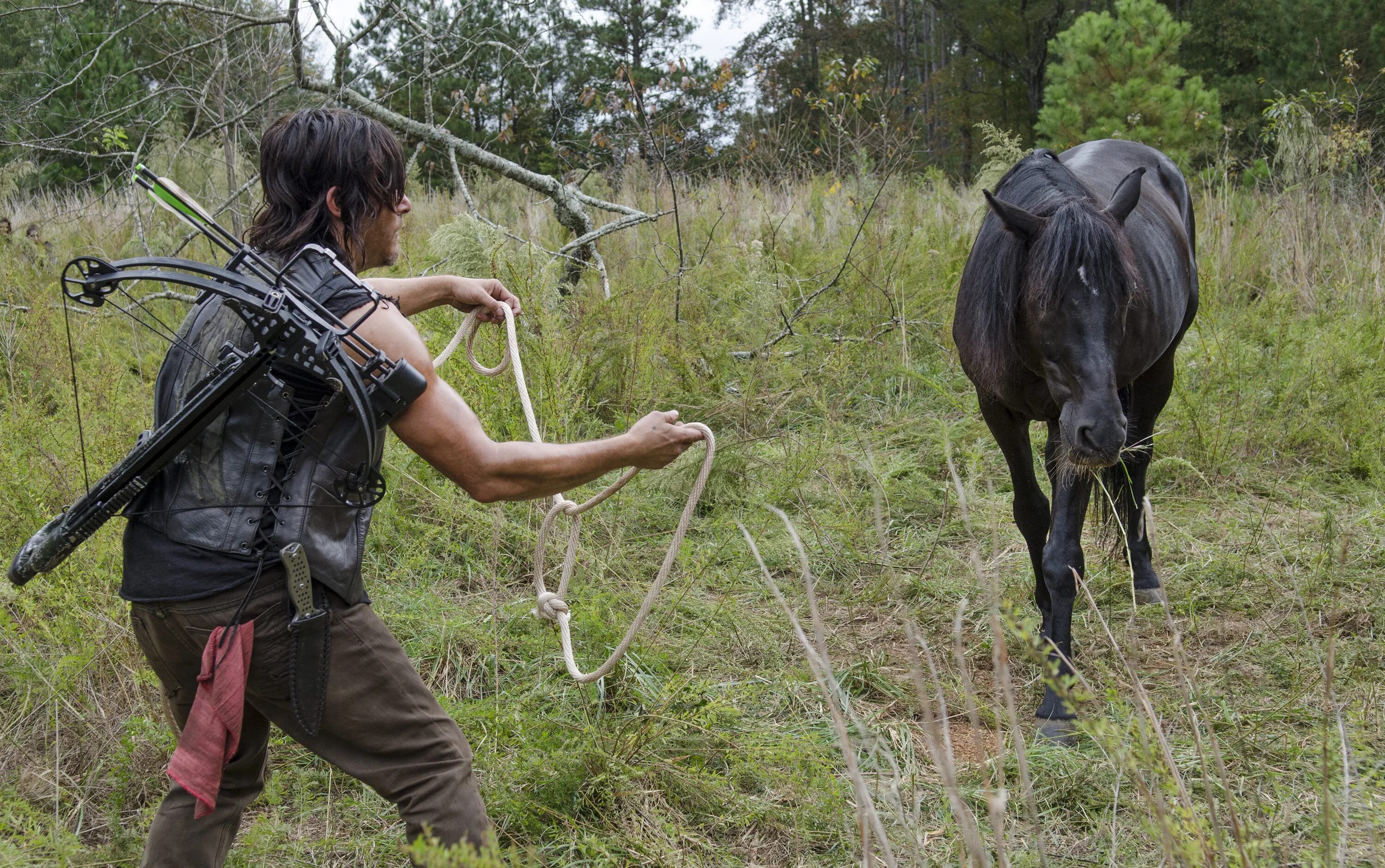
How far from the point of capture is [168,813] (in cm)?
198

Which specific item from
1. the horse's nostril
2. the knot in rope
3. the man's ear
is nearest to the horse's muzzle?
the horse's nostril

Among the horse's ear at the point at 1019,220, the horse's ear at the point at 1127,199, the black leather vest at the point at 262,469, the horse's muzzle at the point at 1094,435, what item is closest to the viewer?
the black leather vest at the point at 262,469

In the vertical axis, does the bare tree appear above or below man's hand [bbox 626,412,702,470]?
above

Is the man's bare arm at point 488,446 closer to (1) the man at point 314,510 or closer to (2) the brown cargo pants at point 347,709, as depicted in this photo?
(1) the man at point 314,510

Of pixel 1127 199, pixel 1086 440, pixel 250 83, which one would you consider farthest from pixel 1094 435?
pixel 250 83

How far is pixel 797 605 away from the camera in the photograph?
3.88m

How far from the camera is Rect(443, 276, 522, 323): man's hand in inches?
108

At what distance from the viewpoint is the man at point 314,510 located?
184cm

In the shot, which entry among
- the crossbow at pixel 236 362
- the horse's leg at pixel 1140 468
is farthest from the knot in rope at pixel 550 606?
the horse's leg at pixel 1140 468

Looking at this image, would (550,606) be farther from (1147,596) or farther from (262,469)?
(1147,596)

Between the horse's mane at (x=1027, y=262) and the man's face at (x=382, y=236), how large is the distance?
1908mm

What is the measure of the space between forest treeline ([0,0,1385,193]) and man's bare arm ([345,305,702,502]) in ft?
13.0

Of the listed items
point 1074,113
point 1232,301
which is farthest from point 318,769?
point 1074,113

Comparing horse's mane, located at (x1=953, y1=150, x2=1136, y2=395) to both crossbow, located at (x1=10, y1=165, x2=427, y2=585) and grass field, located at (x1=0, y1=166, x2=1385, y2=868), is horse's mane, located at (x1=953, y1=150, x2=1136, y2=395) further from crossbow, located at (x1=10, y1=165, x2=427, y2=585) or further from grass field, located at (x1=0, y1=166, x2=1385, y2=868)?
crossbow, located at (x1=10, y1=165, x2=427, y2=585)
